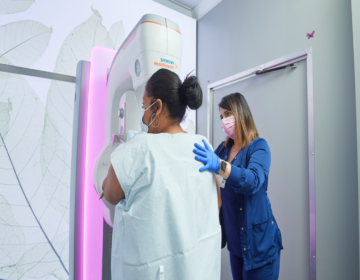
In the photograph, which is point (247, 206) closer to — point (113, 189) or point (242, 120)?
point (242, 120)

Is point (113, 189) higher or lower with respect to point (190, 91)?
lower

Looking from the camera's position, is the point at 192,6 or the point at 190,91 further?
the point at 192,6

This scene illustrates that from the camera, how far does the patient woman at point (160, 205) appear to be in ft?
2.16

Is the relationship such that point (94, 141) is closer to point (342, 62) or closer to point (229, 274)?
point (342, 62)

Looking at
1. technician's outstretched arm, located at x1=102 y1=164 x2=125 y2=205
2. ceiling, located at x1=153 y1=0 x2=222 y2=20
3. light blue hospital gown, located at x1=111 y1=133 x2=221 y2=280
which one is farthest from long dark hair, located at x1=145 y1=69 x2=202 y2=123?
A: ceiling, located at x1=153 y1=0 x2=222 y2=20

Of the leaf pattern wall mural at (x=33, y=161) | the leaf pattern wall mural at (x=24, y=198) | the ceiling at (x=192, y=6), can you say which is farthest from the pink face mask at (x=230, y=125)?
the ceiling at (x=192, y=6)

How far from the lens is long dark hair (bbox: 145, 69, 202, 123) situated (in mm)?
769

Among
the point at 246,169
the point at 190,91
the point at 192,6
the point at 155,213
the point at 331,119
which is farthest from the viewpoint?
the point at 192,6

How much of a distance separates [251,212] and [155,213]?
0.63 meters

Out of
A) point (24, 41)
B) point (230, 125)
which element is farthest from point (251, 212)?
point (24, 41)

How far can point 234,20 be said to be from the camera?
6.15 feet

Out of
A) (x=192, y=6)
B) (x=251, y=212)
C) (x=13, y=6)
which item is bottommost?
(x=251, y=212)

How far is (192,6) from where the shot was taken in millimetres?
2289

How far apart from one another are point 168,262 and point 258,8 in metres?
1.81
